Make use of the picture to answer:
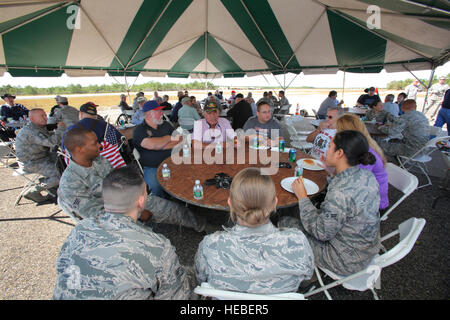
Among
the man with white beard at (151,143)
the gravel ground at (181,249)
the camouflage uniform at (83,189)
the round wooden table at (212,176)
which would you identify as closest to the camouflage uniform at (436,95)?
the gravel ground at (181,249)

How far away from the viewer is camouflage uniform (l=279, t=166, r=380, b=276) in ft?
4.75

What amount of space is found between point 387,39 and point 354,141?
25.8 feet

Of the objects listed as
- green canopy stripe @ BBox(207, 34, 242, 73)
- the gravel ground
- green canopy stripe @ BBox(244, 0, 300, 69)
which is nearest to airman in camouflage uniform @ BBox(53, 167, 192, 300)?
the gravel ground

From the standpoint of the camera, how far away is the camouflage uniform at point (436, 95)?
9.98 m

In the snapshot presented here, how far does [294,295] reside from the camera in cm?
100

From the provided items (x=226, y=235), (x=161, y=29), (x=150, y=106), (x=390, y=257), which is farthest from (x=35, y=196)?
(x=161, y=29)

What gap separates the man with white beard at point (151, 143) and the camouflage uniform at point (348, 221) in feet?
7.49

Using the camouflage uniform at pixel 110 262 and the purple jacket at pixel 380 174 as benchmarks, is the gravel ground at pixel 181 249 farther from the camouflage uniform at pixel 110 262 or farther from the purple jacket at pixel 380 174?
the camouflage uniform at pixel 110 262

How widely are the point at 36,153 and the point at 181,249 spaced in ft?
11.4

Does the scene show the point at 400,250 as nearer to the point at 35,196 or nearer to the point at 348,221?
the point at 348,221

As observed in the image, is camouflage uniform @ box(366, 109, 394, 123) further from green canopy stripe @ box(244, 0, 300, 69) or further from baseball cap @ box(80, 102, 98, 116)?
baseball cap @ box(80, 102, 98, 116)

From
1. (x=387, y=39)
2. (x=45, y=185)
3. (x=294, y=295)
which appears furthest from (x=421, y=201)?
(x=45, y=185)

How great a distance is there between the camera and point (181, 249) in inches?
104

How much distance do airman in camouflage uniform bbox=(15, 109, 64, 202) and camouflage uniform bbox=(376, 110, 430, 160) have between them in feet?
23.1
